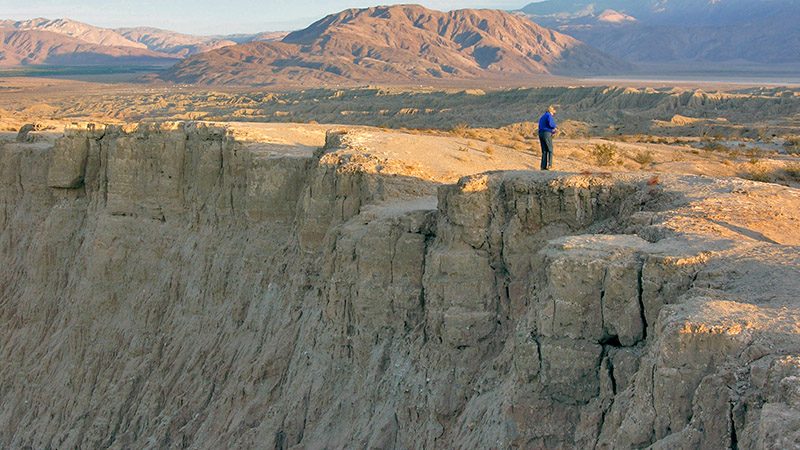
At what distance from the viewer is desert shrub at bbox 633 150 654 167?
76.4 feet

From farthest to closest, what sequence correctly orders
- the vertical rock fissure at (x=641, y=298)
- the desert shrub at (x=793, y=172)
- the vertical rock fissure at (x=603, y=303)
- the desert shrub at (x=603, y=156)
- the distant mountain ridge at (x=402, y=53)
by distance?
the distant mountain ridge at (x=402, y=53) < the desert shrub at (x=603, y=156) < the desert shrub at (x=793, y=172) < the vertical rock fissure at (x=603, y=303) < the vertical rock fissure at (x=641, y=298)

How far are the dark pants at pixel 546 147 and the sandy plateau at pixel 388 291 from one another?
1.95 metres

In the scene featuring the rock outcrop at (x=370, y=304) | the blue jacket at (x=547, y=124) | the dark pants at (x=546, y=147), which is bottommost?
the rock outcrop at (x=370, y=304)

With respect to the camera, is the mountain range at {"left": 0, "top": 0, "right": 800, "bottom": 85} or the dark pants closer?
the dark pants

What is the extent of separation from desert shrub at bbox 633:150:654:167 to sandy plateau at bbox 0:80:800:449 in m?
0.08

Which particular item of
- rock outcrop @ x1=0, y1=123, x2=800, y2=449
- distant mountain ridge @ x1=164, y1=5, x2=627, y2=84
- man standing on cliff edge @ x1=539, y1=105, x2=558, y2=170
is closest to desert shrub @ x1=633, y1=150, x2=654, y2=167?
man standing on cliff edge @ x1=539, y1=105, x2=558, y2=170

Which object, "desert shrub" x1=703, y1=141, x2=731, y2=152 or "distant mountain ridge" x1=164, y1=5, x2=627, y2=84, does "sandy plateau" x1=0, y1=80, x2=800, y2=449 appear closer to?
"desert shrub" x1=703, y1=141, x2=731, y2=152

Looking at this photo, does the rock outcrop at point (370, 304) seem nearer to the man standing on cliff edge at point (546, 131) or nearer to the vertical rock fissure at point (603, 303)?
the vertical rock fissure at point (603, 303)

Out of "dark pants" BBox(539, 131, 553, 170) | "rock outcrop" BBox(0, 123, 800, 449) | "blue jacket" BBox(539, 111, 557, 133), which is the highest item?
"blue jacket" BBox(539, 111, 557, 133)

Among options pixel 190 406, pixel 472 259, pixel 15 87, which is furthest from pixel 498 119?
pixel 15 87

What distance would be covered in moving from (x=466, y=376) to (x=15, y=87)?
135614 mm

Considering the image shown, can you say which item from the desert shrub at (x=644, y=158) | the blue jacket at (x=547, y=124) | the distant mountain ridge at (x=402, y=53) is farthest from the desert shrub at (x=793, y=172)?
the distant mountain ridge at (x=402, y=53)

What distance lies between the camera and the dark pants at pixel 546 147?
1664 cm

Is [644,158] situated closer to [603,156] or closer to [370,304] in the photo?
[603,156]
